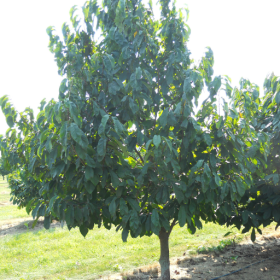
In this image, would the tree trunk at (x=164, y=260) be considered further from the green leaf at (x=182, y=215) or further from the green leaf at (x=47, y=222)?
the green leaf at (x=47, y=222)

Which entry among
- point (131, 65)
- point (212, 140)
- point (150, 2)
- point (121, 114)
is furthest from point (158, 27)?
point (212, 140)

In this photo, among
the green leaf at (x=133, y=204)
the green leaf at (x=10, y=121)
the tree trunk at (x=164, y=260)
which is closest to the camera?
the green leaf at (x=133, y=204)

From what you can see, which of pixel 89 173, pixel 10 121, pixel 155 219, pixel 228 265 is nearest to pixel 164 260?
pixel 155 219

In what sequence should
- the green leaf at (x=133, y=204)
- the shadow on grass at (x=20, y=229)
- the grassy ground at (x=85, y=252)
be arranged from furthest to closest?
1. the shadow on grass at (x=20, y=229)
2. the grassy ground at (x=85, y=252)
3. the green leaf at (x=133, y=204)

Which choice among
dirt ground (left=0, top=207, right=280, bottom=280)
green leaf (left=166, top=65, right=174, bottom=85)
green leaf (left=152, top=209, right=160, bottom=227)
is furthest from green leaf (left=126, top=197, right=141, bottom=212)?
dirt ground (left=0, top=207, right=280, bottom=280)

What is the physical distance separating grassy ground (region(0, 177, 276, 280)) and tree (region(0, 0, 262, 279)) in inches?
126

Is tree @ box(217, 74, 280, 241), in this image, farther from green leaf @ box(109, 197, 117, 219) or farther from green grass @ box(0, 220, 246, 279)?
green grass @ box(0, 220, 246, 279)

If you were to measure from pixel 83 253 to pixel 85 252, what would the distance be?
0.10 meters

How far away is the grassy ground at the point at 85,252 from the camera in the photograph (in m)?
6.20

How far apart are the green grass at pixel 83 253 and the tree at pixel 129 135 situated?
3.23m

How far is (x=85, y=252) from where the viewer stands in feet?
25.3

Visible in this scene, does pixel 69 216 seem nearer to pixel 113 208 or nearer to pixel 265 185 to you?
pixel 113 208

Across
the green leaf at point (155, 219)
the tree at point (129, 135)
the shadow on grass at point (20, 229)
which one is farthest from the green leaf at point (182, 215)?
the shadow on grass at point (20, 229)

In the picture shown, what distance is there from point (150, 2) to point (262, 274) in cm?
510
